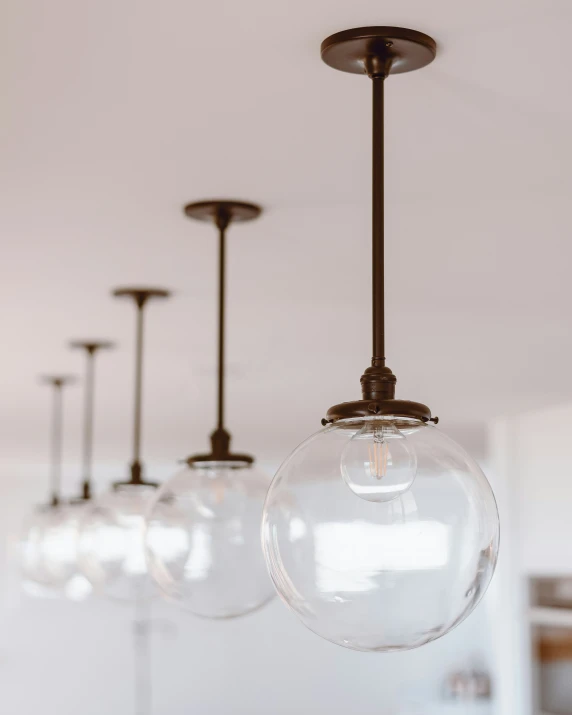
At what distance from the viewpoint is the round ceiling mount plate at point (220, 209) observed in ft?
4.83

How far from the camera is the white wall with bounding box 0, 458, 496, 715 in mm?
6195

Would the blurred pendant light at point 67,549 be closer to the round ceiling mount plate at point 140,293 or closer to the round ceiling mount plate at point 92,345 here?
the round ceiling mount plate at point 92,345

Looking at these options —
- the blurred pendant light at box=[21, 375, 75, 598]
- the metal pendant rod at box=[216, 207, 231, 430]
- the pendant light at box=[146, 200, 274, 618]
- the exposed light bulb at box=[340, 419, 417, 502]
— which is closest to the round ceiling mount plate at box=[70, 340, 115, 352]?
the blurred pendant light at box=[21, 375, 75, 598]

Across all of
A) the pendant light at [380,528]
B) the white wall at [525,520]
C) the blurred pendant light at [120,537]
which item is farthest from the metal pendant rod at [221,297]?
the white wall at [525,520]

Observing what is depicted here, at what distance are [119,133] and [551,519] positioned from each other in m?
2.87

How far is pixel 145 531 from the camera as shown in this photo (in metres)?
1.33

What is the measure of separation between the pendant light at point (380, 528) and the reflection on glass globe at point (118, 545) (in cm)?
98

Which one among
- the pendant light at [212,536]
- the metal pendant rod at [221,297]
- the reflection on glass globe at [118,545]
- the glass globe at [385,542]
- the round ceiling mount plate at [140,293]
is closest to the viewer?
the glass globe at [385,542]

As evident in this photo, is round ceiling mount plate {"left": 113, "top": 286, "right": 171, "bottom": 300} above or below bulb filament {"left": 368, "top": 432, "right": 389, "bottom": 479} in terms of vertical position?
above

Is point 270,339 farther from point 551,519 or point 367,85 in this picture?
point 551,519

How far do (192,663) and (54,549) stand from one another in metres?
4.43

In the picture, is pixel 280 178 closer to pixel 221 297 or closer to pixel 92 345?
pixel 221 297

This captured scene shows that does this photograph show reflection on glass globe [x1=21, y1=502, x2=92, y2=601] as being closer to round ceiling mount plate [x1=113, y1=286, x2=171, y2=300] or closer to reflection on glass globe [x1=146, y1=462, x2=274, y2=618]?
round ceiling mount plate [x1=113, y1=286, x2=171, y2=300]

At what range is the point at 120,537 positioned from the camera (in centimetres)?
187
